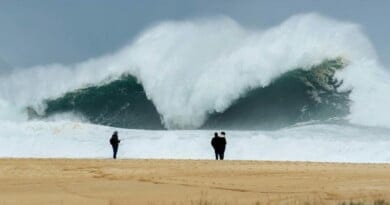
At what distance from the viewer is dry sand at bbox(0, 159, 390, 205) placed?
34.7 ft

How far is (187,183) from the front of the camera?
1282 cm

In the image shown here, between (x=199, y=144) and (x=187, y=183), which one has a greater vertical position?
(x=199, y=144)

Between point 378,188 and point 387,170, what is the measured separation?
4.02m

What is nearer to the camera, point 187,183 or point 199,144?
point 187,183

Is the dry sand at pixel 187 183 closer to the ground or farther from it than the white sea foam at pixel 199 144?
closer to the ground

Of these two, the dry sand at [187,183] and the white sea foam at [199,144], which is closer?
the dry sand at [187,183]

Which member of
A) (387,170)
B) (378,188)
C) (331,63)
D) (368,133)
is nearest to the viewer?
(378,188)

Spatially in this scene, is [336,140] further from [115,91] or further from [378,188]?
[115,91]

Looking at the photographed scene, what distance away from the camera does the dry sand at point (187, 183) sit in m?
10.6

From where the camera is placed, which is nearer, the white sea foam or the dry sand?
the dry sand

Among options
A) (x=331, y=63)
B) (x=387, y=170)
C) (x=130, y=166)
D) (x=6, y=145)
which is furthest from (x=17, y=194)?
(x=331, y=63)

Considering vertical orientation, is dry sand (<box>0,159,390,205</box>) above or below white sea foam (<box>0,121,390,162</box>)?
below

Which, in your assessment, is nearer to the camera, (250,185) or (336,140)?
(250,185)

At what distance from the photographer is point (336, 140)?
86.6 feet
